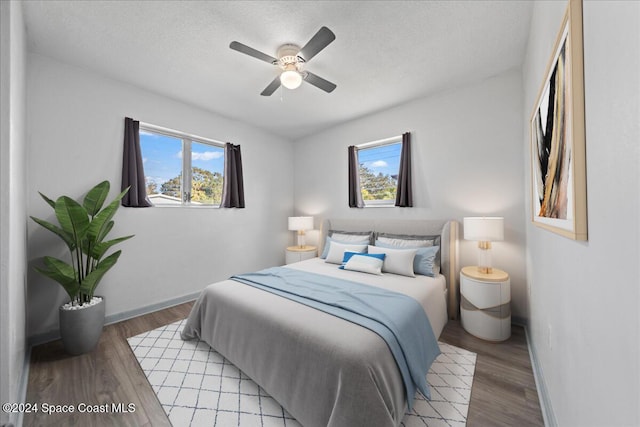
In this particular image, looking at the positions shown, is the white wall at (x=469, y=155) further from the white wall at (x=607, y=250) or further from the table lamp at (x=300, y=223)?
the white wall at (x=607, y=250)

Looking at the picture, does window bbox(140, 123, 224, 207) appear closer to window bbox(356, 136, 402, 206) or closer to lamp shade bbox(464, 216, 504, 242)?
window bbox(356, 136, 402, 206)

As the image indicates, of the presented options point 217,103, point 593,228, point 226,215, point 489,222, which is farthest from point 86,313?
point 489,222

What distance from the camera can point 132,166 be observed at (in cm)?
284

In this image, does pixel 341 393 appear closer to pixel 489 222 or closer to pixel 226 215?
pixel 489 222

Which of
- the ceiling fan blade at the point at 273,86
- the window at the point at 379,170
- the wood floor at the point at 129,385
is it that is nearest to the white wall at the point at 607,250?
the wood floor at the point at 129,385

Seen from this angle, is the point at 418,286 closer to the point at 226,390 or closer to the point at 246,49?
the point at 226,390

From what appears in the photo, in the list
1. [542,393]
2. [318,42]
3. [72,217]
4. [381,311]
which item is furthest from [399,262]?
[72,217]

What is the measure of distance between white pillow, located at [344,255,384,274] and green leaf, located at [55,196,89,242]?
2.59 meters

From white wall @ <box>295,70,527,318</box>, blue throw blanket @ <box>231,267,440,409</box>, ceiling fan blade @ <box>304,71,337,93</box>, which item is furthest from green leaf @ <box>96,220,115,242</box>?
white wall @ <box>295,70,527,318</box>

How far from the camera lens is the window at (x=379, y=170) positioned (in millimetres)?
3645

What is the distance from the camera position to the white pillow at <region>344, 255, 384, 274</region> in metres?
2.69

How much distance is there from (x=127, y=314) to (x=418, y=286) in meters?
3.29

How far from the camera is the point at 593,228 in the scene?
798mm

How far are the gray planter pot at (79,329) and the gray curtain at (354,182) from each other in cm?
331
